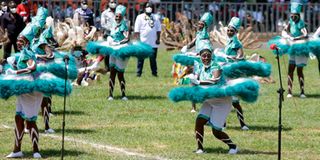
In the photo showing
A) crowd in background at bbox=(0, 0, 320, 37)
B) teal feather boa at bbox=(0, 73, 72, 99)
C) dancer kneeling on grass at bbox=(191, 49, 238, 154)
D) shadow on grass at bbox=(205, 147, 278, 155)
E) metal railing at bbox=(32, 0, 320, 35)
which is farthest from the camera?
metal railing at bbox=(32, 0, 320, 35)

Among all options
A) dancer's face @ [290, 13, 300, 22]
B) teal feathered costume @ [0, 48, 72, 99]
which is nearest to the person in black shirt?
dancer's face @ [290, 13, 300, 22]

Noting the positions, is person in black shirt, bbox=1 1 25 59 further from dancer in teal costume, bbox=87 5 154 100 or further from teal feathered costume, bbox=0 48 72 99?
teal feathered costume, bbox=0 48 72 99

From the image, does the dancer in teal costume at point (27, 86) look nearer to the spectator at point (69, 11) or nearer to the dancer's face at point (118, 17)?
the dancer's face at point (118, 17)

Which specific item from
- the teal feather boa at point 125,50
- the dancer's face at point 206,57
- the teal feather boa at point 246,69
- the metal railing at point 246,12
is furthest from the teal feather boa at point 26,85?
the metal railing at point 246,12

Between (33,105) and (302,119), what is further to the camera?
(302,119)

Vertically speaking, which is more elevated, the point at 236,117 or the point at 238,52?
the point at 238,52

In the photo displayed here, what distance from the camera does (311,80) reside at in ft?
91.9

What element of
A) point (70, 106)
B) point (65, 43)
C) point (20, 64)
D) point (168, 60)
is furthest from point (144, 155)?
point (168, 60)

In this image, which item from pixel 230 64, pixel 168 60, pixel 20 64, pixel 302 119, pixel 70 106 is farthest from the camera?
pixel 168 60

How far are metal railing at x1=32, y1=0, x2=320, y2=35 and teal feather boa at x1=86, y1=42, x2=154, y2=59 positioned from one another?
1499 cm

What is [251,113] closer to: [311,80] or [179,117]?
[179,117]

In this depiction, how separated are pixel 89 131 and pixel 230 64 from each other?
2700 mm

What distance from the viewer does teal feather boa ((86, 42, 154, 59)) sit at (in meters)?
21.4

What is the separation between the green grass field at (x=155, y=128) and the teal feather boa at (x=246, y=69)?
106 cm
